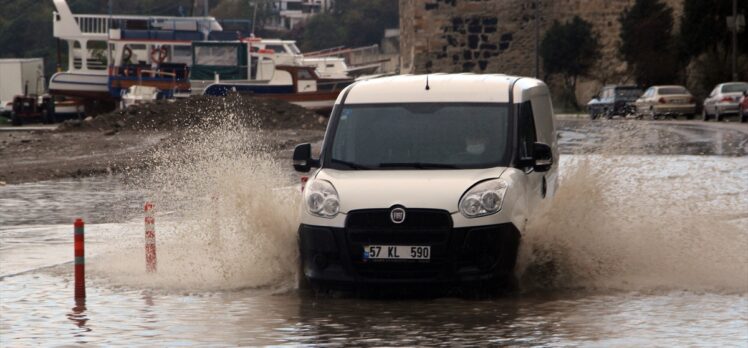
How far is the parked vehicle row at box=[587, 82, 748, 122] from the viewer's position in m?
52.4

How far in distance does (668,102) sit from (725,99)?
20.3ft

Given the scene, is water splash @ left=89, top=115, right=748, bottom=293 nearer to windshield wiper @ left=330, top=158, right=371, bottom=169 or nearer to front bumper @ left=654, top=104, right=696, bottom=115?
windshield wiper @ left=330, top=158, right=371, bottom=169

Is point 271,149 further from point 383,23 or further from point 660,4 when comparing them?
point 383,23

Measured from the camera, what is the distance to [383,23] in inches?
5999

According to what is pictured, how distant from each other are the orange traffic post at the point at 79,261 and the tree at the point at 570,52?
68.4m

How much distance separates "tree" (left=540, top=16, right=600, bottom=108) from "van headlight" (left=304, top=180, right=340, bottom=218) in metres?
68.3

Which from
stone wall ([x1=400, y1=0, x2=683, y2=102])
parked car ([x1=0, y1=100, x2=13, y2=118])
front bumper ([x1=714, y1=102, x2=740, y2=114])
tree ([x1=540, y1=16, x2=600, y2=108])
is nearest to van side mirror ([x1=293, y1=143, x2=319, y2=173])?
front bumper ([x1=714, y1=102, x2=740, y2=114])

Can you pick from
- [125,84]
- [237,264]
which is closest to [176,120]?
[125,84]

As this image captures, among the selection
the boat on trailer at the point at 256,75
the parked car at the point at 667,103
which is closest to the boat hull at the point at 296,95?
the boat on trailer at the point at 256,75

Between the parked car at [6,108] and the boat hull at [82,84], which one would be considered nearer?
the boat hull at [82,84]

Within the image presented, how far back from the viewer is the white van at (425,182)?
1119 centimetres

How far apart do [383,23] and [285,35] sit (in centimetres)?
993

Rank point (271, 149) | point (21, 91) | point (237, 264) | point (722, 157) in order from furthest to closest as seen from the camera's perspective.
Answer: point (21, 91)
point (271, 149)
point (722, 157)
point (237, 264)

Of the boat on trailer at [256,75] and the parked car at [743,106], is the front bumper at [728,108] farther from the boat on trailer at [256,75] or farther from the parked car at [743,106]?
the boat on trailer at [256,75]
